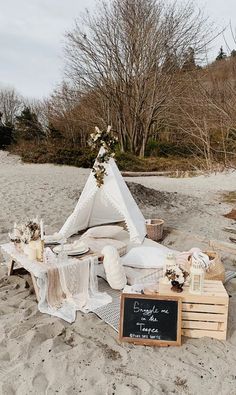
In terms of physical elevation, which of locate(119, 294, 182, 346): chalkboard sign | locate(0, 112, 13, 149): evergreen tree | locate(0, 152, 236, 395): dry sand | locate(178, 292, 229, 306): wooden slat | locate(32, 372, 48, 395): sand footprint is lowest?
locate(32, 372, 48, 395): sand footprint

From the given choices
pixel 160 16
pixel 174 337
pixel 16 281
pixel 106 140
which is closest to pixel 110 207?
pixel 106 140

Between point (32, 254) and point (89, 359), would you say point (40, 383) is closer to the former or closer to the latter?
point (89, 359)

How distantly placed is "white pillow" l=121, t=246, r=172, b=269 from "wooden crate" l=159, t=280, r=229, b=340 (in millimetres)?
1413

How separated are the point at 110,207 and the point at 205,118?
2.45 metres

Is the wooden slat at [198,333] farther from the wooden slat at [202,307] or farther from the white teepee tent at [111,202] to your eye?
the white teepee tent at [111,202]

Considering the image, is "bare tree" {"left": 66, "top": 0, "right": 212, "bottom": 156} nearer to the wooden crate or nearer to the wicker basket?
the wicker basket

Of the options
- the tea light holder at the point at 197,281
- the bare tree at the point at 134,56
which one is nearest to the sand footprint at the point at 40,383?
the tea light holder at the point at 197,281

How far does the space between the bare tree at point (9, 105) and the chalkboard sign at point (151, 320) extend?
25572 millimetres

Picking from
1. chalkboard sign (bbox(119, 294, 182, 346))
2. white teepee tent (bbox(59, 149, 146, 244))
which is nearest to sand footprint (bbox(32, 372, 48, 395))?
chalkboard sign (bbox(119, 294, 182, 346))

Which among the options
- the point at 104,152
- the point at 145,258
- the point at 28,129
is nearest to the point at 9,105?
the point at 28,129

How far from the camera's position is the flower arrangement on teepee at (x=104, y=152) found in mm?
5363

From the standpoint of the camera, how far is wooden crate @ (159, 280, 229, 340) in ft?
10.0

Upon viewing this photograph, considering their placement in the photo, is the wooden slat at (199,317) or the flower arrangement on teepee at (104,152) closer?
the wooden slat at (199,317)

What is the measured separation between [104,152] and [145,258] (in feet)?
5.97
